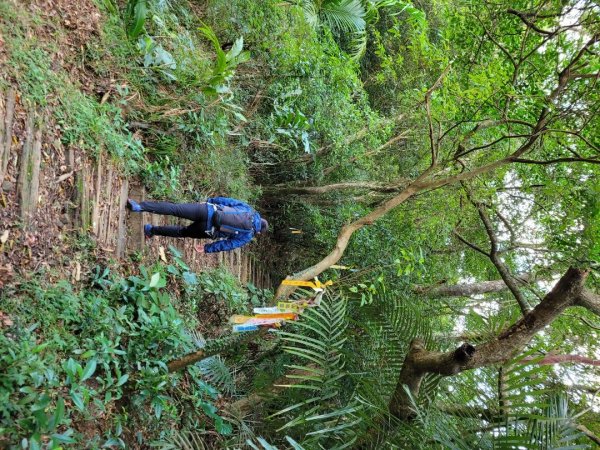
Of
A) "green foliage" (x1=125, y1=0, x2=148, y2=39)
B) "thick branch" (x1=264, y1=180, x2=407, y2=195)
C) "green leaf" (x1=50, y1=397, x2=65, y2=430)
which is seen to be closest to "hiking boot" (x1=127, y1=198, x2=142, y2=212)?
"green foliage" (x1=125, y1=0, x2=148, y2=39)

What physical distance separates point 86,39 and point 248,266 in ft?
13.3

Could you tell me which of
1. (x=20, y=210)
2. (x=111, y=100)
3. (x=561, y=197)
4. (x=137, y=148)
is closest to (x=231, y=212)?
(x=137, y=148)

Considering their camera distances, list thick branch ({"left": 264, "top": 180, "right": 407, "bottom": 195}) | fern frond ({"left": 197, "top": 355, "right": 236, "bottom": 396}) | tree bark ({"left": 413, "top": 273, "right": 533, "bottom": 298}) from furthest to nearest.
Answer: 1. tree bark ({"left": 413, "top": 273, "right": 533, "bottom": 298})
2. thick branch ({"left": 264, "top": 180, "right": 407, "bottom": 195})
3. fern frond ({"left": 197, "top": 355, "right": 236, "bottom": 396})

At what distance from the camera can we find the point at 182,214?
13.3 feet

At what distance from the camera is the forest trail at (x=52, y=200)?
8.83 ft

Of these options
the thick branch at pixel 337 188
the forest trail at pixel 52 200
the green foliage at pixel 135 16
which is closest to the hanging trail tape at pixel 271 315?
the forest trail at pixel 52 200

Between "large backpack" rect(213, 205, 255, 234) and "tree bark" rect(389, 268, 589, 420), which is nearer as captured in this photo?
"tree bark" rect(389, 268, 589, 420)

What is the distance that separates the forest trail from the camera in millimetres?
2691

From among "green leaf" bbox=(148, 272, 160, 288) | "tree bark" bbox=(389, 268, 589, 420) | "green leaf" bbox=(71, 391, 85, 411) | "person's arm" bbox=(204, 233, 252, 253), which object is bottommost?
"green leaf" bbox=(71, 391, 85, 411)

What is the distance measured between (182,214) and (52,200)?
1.17m

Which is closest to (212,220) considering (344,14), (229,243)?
(229,243)

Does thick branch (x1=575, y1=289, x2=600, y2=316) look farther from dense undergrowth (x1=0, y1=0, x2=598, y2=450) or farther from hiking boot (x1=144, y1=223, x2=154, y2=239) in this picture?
hiking boot (x1=144, y1=223, x2=154, y2=239)

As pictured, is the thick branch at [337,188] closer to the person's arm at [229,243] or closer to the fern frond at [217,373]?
the person's arm at [229,243]

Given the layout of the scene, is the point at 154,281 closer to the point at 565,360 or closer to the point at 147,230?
the point at 147,230
